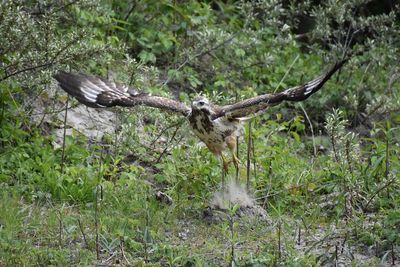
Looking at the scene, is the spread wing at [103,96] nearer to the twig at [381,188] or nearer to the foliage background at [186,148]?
the foliage background at [186,148]

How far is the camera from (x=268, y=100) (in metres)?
7.74

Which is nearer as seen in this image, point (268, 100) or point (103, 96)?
point (268, 100)

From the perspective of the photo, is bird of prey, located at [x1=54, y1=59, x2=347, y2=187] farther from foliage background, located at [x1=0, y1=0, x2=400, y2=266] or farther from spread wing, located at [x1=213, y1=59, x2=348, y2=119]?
foliage background, located at [x1=0, y1=0, x2=400, y2=266]

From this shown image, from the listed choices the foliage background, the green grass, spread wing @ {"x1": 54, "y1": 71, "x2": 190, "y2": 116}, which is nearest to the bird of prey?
spread wing @ {"x1": 54, "y1": 71, "x2": 190, "y2": 116}

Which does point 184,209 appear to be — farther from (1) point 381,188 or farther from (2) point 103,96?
(1) point 381,188

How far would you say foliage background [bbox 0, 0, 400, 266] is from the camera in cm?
721

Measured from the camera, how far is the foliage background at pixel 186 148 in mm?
7207

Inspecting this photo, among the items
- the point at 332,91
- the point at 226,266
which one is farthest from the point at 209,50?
the point at 226,266

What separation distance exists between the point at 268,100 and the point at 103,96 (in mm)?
1711

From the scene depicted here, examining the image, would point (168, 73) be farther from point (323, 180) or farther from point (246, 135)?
point (323, 180)

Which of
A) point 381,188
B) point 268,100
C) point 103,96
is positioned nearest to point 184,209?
point 268,100

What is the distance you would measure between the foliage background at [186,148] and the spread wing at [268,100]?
0.44 metres

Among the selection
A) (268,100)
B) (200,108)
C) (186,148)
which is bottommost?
(268,100)

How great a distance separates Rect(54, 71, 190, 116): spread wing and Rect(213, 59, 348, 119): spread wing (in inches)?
18.5
